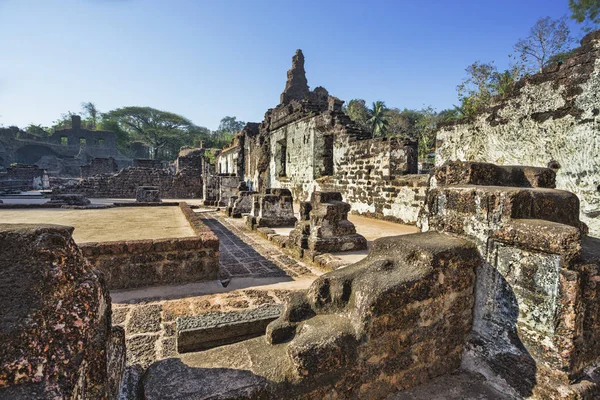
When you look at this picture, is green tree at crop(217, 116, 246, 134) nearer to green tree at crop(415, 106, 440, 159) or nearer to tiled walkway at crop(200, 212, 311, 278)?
green tree at crop(415, 106, 440, 159)

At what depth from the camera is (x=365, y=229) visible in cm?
700

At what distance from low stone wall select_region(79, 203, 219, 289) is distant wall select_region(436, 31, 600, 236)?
4.45 m

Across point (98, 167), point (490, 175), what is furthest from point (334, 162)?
point (98, 167)

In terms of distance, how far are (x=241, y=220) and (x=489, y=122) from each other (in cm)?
736

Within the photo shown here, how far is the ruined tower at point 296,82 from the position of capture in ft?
102

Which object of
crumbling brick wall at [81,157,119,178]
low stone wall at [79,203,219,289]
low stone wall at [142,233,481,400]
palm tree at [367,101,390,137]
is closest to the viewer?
low stone wall at [142,233,481,400]

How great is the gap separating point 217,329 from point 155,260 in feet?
7.10

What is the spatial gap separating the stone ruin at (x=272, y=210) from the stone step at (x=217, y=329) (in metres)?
5.62

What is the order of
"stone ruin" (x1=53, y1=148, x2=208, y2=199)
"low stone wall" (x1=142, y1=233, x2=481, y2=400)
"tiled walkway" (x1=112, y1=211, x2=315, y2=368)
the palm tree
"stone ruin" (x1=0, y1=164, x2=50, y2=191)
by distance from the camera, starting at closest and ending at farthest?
"low stone wall" (x1=142, y1=233, x2=481, y2=400), "tiled walkway" (x1=112, y1=211, x2=315, y2=368), "stone ruin" (x1=53, y1=148, x2=208, y2=199), "stone ruin" (x1=0, y1=164, x2=50, y2=191), the palm tree

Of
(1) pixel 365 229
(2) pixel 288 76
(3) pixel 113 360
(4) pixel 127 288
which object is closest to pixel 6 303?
(3) pixel 113 360

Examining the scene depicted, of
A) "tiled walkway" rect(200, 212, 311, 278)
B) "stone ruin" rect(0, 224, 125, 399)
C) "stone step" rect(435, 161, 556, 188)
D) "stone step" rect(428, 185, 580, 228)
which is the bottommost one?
"tiled walkway" rect(200, 212, 311, 278)

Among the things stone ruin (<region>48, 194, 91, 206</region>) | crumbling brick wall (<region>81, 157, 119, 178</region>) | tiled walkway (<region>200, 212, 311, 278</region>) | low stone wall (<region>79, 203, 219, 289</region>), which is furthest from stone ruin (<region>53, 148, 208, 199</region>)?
low stone wall (<region>79, 203, 219, 289</region>)

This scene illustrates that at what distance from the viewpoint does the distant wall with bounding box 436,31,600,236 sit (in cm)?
363

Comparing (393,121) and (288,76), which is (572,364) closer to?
(288,76)
